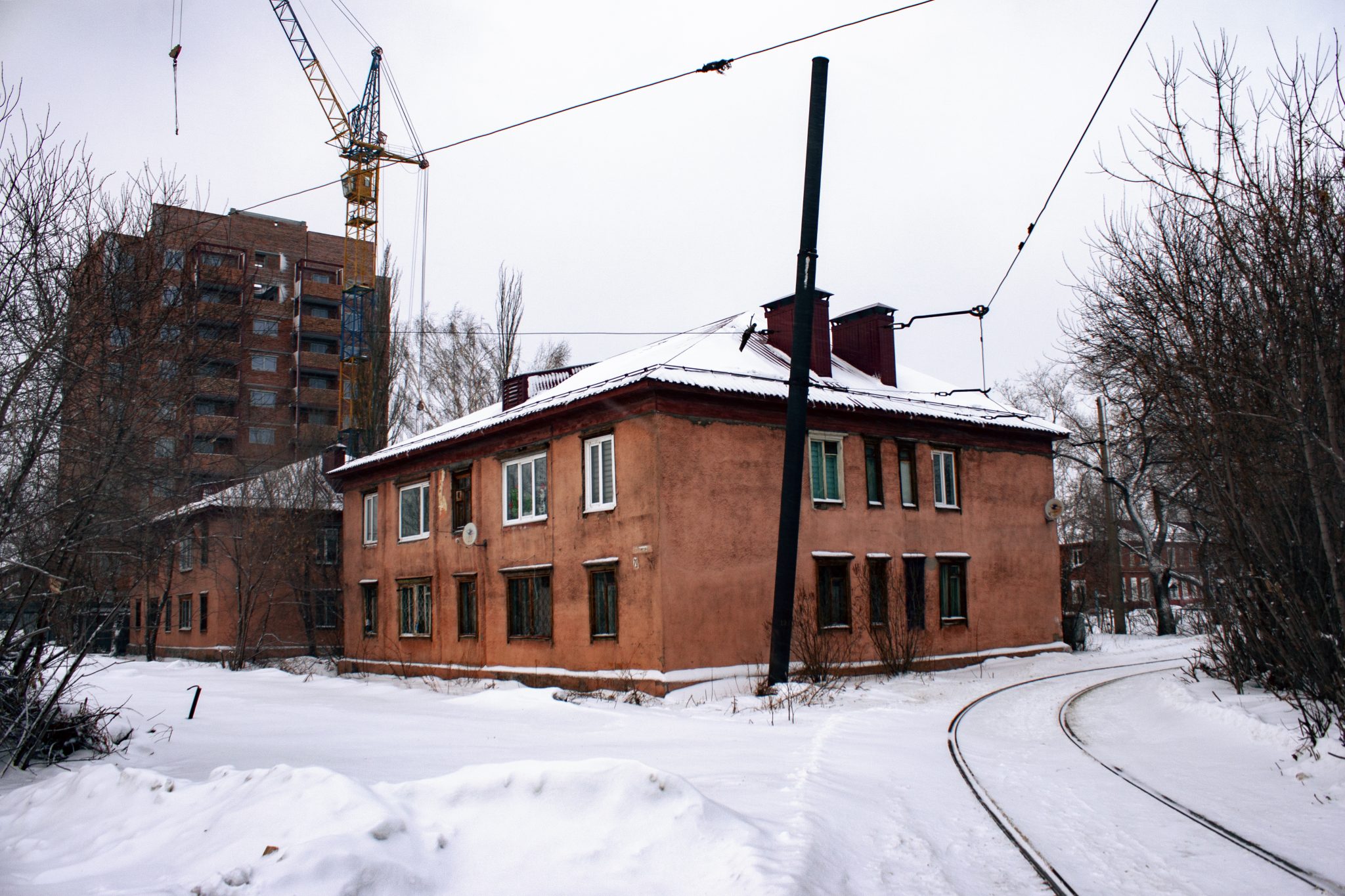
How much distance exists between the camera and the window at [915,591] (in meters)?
22.3

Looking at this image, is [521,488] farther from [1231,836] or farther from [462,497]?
[1231,836]

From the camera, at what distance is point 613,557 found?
19.4m

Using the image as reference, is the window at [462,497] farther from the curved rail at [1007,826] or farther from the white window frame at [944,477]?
the curved rail at [1007,826]

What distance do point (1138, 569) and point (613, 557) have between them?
69.3m

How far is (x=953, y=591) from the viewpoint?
77.3 feet

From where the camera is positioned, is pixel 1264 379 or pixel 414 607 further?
pixel 414 607

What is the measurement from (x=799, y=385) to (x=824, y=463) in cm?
559

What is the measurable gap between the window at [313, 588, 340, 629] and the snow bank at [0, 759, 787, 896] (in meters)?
29.9

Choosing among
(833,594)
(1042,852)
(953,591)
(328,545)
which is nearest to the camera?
(1042,852)

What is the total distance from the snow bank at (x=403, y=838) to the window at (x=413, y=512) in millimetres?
18902

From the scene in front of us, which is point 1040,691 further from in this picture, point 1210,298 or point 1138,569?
point 1138,569

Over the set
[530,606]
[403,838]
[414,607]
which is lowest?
[403,838]

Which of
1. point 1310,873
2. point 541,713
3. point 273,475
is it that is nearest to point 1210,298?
point 1310,873

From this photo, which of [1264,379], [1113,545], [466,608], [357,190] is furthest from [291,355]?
[1264,379]
